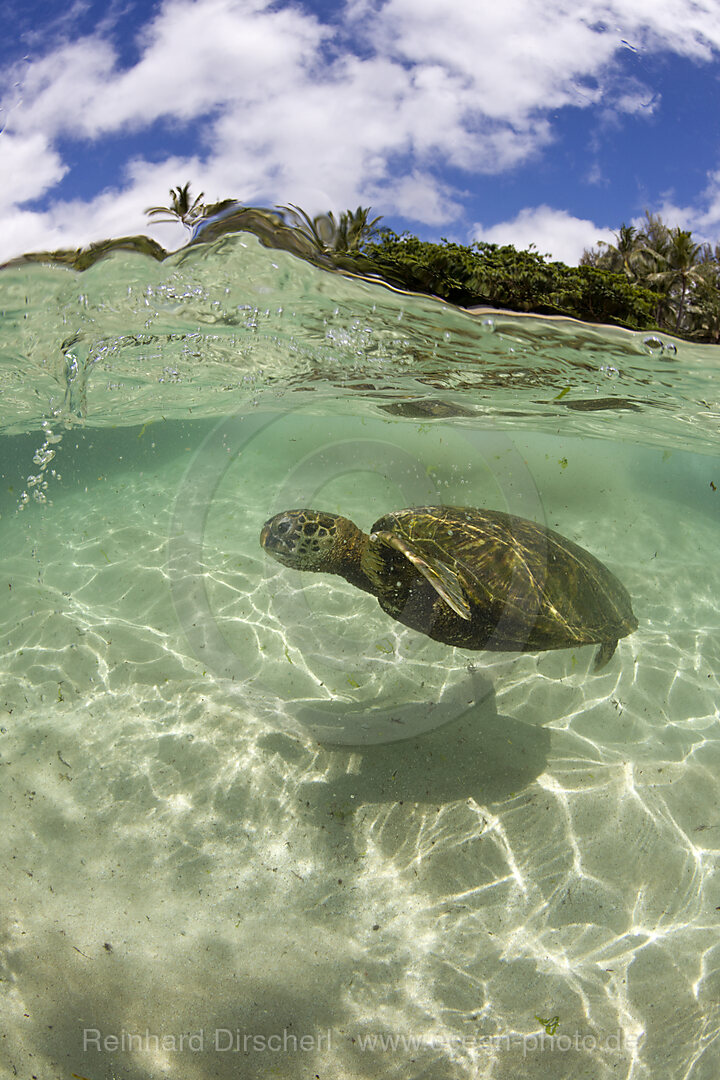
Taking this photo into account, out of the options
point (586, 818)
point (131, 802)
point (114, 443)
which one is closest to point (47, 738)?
point (131, 802)

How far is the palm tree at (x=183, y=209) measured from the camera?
5.63 m

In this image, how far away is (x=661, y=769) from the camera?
530 cm

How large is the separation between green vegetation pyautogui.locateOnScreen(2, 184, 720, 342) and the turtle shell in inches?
125

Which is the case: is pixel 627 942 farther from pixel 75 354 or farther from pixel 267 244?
pixel 75 354

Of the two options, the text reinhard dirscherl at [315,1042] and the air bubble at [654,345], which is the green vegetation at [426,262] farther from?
the text reinhard dirscherl at [315,1042]

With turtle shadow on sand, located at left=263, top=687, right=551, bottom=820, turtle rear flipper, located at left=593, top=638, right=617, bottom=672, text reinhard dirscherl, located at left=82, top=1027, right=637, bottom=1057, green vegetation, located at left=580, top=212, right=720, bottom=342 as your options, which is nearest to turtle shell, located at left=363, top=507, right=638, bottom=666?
turtle rear flipper, located at left=593, top=638, right=617, bottom=672

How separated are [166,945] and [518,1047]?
241cm

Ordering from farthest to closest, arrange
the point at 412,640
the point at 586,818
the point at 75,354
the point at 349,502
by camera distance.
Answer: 1. the point at 349,502
2. the point at 75,354
3. the point at 412,640
4. the point at 586,818

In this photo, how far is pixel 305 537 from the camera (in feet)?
17.0

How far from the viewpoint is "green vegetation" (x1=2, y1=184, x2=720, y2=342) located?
5707 millimetres

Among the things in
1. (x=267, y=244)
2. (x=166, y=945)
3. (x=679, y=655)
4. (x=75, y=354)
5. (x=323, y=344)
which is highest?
(x=267, y=244)

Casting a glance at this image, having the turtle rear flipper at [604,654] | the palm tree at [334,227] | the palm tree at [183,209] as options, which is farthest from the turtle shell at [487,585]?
the palm tree at [183,209]

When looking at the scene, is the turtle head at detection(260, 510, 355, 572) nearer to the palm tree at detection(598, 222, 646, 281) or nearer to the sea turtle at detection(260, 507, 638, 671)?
the sea turtle at detection(260, 507, 638, 671)

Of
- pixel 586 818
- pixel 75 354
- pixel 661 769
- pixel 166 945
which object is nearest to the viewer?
pixel 166 945
